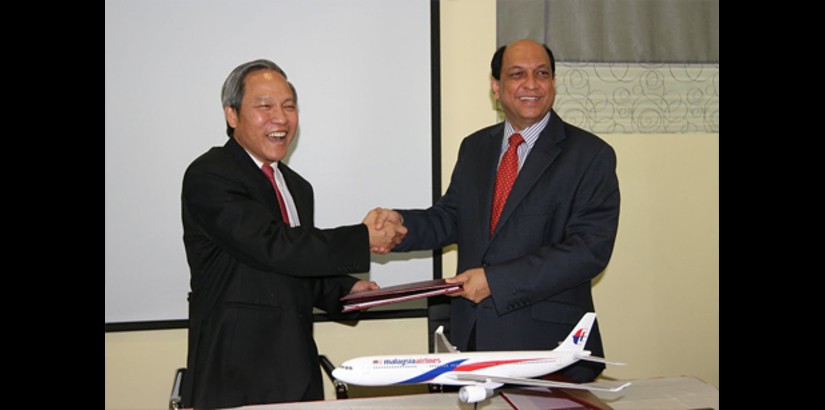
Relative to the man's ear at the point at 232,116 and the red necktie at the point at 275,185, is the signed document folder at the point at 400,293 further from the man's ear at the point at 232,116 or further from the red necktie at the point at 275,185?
the man's ear at the point at 232,116

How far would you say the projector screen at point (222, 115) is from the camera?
3.95m

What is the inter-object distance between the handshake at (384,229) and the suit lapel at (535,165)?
1.62ft

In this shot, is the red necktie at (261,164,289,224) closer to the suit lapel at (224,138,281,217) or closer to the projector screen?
the suit lapel at (224,138,281,217)

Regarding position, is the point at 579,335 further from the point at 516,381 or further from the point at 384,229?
the point at 384,229

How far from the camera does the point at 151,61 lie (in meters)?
3.95

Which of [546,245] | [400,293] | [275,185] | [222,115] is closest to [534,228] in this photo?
[546,245]

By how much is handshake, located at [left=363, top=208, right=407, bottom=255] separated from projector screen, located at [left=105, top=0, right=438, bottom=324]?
0.75m

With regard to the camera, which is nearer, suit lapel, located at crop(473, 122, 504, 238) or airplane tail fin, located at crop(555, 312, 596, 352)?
airplane tail fin, located at crop(555, 312, 596, 352)

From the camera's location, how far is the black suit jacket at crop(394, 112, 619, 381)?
2.86 m

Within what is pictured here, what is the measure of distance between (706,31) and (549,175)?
205 cm

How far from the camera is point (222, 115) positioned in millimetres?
4031

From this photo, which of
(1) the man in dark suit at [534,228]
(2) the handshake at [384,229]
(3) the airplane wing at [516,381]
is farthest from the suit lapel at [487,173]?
(3) the airplane wing at [516,381]

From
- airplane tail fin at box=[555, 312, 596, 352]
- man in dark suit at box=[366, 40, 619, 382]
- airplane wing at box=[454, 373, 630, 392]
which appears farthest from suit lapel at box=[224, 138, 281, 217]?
airplane tail fin at box=[555, 312, 596, 352]
